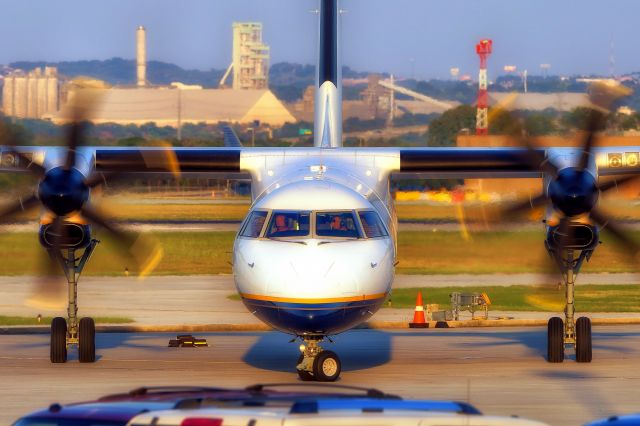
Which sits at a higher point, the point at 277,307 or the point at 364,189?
the point at 364,189

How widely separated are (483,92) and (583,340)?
247 feet

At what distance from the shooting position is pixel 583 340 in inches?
869

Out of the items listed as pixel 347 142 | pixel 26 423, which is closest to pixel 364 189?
pixel 26 423

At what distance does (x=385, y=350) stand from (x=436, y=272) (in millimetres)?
21490

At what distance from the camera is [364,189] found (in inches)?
824

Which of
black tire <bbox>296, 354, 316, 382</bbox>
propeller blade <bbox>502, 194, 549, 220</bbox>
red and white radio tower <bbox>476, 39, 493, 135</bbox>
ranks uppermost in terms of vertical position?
red and white radio tower <bbox>476, 39, 493, 135</bbox>

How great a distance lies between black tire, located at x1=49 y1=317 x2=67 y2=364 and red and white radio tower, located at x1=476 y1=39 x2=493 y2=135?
5821cm

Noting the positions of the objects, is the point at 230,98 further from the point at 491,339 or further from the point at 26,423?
the point at 26,423

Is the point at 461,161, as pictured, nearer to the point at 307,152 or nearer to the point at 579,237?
the point at 307,152

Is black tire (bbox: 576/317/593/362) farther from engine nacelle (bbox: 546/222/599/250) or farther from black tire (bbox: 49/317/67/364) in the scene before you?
black tire (bbox: 49/317/67/364)

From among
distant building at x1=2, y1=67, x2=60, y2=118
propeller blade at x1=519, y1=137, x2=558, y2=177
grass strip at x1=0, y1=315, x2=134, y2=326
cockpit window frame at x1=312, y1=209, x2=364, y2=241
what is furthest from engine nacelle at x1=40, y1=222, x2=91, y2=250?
distant building at x1=2, y1=67, x2=60, y2=118

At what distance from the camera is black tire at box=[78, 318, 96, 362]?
2205 cm

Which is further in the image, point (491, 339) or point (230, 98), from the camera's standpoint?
point (230, 98)

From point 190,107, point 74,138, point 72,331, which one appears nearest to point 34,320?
point 72,331
